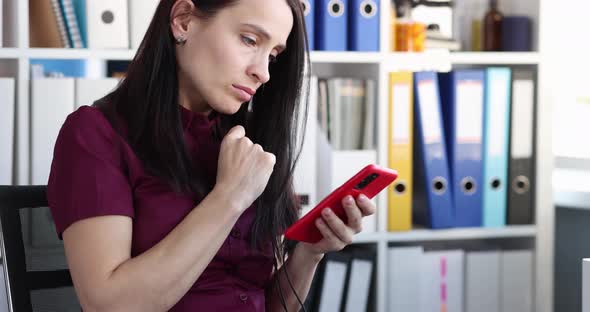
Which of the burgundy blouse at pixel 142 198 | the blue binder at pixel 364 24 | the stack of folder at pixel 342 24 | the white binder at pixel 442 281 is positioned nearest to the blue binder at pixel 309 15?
the stack of folder at pixel 342 24

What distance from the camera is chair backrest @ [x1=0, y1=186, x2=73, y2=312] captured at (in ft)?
4.62

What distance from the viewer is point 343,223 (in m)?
1.46

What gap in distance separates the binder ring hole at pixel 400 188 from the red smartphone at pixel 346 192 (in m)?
1.12

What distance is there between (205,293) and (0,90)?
1.07 meters

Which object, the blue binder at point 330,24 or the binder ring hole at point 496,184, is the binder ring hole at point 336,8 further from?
the binder ring hole at point 496,184

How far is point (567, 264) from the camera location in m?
2.86

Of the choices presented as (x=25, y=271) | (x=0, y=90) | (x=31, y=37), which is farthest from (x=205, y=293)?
(x=31, y=37)

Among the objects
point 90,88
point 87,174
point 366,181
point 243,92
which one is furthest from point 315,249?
point 90,88

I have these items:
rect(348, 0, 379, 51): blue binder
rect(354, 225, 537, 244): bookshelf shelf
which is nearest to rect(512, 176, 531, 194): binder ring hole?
rect(354, 225, 537, 244): bookshelf shelf

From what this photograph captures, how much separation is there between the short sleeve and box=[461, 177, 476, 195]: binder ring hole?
57.9 inches

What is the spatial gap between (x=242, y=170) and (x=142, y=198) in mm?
164

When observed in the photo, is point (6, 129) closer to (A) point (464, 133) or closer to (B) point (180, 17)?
(B) point (180, 17)

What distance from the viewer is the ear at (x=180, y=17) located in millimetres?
1424

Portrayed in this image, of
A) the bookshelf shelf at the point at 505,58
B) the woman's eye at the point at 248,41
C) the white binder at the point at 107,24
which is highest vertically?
the white binder at the point at 107,24
